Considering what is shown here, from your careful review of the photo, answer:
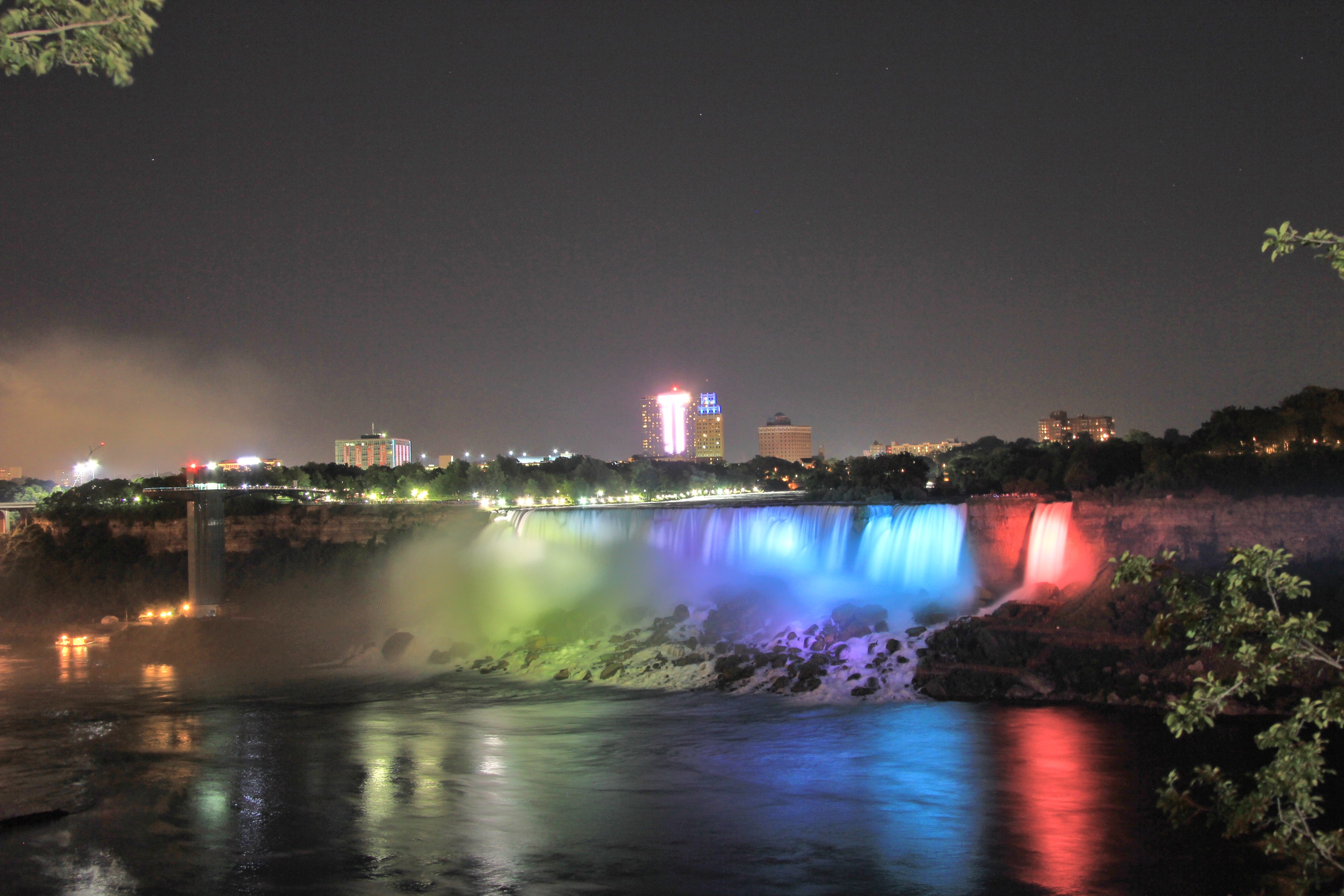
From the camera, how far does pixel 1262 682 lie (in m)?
6.09

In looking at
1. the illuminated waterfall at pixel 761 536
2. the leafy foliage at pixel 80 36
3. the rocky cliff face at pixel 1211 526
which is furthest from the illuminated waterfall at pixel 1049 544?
the leafy foliage at pixel 80 36

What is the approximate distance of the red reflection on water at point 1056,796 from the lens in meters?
17.2

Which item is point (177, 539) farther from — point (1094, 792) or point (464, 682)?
point (1094, 792)

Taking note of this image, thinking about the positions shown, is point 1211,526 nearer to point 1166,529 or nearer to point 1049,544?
point 1166,529

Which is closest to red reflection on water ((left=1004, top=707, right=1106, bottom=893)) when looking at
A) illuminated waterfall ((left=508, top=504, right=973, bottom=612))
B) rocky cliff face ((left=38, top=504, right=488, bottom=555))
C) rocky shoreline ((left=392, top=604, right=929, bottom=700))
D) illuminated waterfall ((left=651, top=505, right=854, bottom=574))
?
rocky shoreline ((left=392, top=604, right=929, bottom=700))

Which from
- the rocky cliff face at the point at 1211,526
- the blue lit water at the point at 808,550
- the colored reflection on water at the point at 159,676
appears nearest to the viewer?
the rocky cliff face at the point at 1211,526

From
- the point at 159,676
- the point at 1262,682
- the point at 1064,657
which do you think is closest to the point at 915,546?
the point at 1064,657

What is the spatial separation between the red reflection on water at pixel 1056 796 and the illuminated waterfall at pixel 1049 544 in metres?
9.97

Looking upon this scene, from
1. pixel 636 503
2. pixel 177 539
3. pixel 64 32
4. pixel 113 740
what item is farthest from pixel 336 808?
pixel 636 503

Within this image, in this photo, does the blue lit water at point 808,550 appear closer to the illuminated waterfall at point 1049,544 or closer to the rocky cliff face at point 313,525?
the illuminated waterfall at point 1049,544

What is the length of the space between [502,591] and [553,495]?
37222mm

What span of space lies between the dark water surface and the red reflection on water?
2.9 inches

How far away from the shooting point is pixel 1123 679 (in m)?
29.1

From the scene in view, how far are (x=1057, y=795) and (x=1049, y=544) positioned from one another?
60.7 ft
